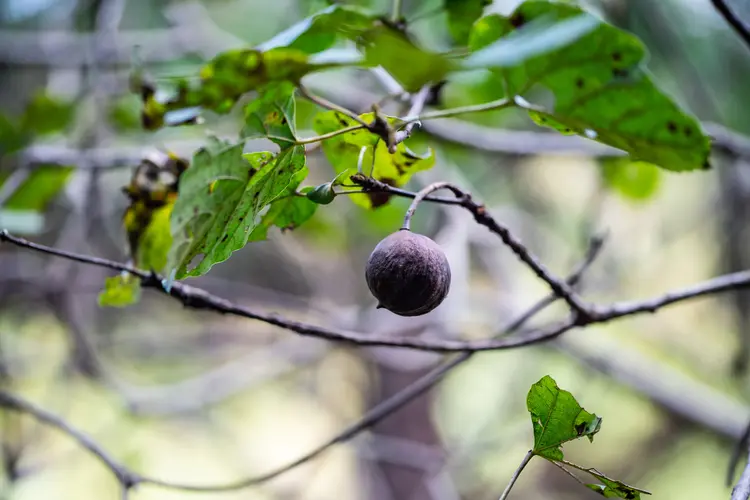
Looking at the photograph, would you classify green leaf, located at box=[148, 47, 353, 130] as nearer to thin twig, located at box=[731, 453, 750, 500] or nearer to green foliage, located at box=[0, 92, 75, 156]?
thin twig, located at box=[731, 453, 750, 500]

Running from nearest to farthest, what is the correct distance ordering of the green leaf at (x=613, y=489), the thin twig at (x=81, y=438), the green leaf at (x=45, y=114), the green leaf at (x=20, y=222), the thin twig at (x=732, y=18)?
the green leaf at (x=613, y=489) → the thin twig at (x=732, y=18) → the thin twig at (x=81, y=438) → the green leaf at (x=20, y=222) → the green leaf at (x=45, y=114)

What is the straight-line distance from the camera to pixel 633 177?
1310 mm

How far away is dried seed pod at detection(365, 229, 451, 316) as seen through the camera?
504 millimetres

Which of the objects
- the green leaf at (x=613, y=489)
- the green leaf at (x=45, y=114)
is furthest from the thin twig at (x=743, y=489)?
the green leaf at (x=45, y=114)

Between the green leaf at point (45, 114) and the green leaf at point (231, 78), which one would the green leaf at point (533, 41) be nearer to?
the green leaf at point (231, 78)

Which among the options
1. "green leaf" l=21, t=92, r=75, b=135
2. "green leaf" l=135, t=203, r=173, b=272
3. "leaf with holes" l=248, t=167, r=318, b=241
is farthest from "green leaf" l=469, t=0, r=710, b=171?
"green leaf" l=21, t=92, r=75, b=135

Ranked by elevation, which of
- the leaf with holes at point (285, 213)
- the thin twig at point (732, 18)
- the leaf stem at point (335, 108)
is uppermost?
the thin twig at point (732, 18)

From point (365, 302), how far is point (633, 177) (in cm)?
172

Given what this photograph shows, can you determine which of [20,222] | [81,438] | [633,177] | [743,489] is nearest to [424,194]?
[743,489]

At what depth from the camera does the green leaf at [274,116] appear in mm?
517

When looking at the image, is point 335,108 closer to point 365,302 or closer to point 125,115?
point 125,115

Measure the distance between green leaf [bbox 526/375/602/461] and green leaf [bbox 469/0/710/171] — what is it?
0.70ft

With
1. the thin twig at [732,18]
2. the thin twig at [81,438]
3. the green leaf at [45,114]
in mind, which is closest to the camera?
the thin twig at [732,18]

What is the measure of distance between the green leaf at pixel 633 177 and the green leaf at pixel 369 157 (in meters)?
0.83
